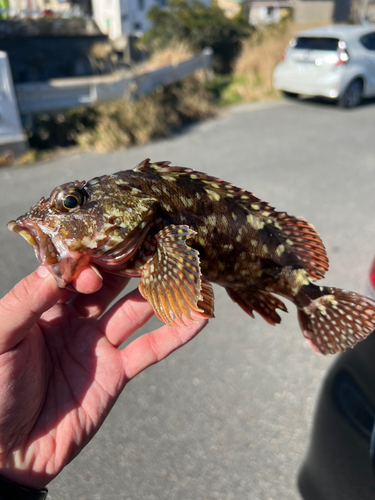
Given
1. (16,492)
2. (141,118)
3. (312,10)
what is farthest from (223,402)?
(312,10)

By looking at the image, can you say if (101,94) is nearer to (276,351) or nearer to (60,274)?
(276,351)

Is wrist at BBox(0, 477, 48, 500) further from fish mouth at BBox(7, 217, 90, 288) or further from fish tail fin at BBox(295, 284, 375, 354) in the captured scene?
fish tail fin at BBox(295, 284, 375, 354)

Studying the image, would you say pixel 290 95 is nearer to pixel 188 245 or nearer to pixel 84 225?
pixel 188 245

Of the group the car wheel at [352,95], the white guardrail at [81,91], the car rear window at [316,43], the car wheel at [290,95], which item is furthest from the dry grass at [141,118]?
the car wheel at [352,95]

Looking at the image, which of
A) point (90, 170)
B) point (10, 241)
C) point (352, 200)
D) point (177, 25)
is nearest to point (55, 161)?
point (90, 170)

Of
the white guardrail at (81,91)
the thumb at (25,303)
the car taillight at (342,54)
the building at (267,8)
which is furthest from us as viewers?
the building at (267,8)

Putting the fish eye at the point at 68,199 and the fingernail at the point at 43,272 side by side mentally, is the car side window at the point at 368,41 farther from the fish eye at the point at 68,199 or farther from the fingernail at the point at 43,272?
the fingernail at the point at 43,272

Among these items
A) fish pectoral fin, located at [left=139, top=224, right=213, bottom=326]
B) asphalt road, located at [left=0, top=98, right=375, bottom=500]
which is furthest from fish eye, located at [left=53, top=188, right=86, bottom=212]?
asphalt road, located at [left=0, top=98, right=375, bottom=500]
